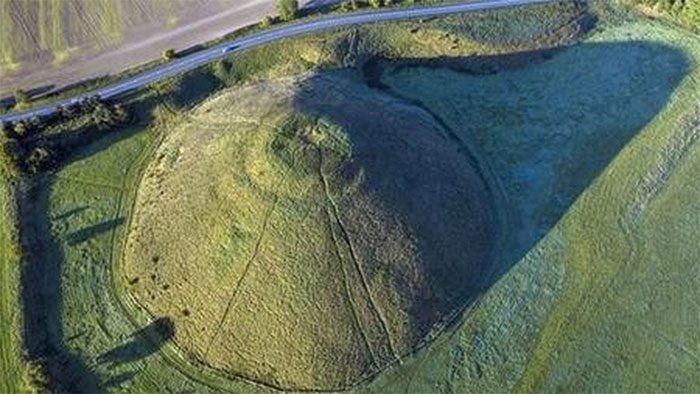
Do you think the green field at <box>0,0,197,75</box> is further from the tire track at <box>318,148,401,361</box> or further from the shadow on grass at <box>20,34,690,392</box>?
the tire track at <box>318,148,401,361</box>

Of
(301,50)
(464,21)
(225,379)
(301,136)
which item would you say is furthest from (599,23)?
(225,379)

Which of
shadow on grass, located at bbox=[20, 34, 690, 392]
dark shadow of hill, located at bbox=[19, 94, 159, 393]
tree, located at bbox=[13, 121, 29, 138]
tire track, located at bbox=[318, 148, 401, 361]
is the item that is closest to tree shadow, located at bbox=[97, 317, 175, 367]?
shadow on grass, located at bbox=[20, 34, 690, 392]

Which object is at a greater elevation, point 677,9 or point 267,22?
point 267,22

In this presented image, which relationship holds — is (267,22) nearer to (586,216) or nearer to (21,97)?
(21,97)

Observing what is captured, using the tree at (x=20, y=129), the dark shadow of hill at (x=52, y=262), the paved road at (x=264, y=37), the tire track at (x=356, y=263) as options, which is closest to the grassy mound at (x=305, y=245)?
the tire track at (x=356, y=263)

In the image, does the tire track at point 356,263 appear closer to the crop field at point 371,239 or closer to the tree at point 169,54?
the crop field at point 371,239

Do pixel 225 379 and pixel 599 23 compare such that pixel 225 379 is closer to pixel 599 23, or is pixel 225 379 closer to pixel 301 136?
pixel 301 136

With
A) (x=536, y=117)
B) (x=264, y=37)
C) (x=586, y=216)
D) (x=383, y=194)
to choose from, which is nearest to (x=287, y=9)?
(x=264, y=37)
